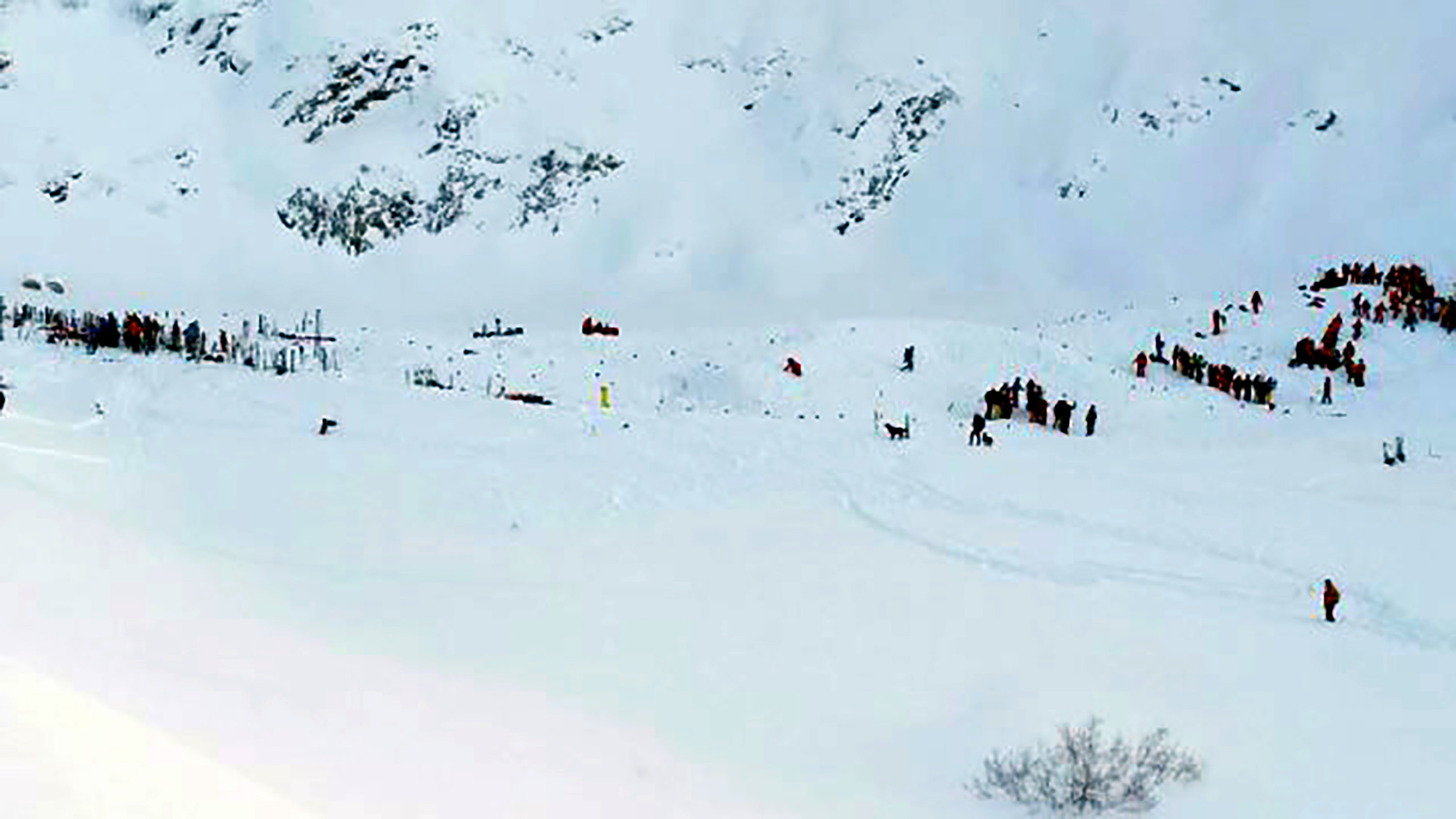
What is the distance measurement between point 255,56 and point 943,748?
38709 mm

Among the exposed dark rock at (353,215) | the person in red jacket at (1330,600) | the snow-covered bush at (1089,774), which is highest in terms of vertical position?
the exposed dark rock at (353,215)

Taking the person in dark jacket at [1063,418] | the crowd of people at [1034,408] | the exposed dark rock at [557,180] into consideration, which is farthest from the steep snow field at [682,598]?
the exposed dark rock at [557,180]

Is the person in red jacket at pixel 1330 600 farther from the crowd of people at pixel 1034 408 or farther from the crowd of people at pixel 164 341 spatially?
the crowd of people at pixel 164 341

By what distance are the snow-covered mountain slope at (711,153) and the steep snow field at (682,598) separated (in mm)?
14114

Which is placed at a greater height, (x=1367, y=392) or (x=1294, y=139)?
(x=1294, y=139)

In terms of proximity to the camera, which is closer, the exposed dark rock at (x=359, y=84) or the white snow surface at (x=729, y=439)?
the white snow surface at (x=729, y=439)

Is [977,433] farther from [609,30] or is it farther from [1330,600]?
[609,30]

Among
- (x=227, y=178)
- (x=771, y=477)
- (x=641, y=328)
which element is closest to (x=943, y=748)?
(x=771, y=477)

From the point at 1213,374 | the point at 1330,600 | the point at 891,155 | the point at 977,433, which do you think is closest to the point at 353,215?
the point at 891,155

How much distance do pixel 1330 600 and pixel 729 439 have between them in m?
9.27

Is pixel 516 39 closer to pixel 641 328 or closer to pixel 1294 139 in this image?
pixel 641 328

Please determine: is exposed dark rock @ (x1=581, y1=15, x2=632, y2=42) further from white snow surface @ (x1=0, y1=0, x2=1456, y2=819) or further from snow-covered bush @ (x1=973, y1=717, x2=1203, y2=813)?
snow-covered bush @ (x1=973, y1=717, x2=1203, y2=813)

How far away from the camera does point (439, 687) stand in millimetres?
12102

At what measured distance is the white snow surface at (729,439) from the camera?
11258 mm
